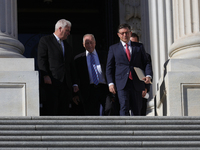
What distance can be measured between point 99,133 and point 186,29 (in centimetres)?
387

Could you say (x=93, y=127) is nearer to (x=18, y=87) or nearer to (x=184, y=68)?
(x=18, y=87)

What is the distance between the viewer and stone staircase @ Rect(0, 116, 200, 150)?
10.1 metres

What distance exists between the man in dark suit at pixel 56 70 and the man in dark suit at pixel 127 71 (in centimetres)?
80

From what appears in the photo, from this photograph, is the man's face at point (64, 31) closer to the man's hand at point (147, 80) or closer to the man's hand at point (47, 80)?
the man's hand at point (47, 80)

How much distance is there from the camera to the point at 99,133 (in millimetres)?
10531

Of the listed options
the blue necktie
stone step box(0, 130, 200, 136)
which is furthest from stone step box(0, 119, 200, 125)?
the blue necktie

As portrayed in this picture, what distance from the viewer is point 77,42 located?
20.2 m

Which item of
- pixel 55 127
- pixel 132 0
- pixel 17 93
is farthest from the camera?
pixel 132 0

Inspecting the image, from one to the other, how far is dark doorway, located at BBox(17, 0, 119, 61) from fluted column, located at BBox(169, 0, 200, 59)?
20.5 feet

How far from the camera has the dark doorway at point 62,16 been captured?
20016 millimetres

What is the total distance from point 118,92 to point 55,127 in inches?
86.4

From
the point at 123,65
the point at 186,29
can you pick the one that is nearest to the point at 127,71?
the point at 123,65

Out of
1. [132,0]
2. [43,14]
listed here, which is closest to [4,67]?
[132,0]

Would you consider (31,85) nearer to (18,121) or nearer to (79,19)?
(18,121)
